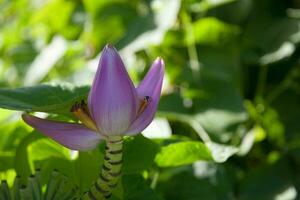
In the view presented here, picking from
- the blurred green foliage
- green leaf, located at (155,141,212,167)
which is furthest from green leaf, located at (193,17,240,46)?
green leaf, located at (155,141,212,167)

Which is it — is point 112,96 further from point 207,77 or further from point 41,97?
point 207,77

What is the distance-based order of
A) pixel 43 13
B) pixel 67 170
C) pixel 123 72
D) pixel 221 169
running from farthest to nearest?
pixel 43 13, pixel 221 169, pixel 67 170, pixel 123 72

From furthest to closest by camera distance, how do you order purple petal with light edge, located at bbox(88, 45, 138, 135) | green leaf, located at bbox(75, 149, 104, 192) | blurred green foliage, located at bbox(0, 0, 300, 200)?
blurred green foliage, located at bbox(0, 0, 300, 200)
green leaf, located at bbox(75, 149, 104, 192)
purple petal with light edge, located at bbox(88, 45, 138, 135)

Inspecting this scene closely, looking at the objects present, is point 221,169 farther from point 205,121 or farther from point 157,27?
point 157,27

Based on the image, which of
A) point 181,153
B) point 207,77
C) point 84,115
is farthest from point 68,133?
point 207,77

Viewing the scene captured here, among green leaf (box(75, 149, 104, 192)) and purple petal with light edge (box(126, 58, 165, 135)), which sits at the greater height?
purple petal with light edge (box(126, 58, 165, 135))

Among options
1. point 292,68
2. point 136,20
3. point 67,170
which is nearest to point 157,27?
point 136,20

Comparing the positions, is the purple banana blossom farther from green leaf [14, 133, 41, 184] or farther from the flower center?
green leaf [14, 133, 41, 184]
